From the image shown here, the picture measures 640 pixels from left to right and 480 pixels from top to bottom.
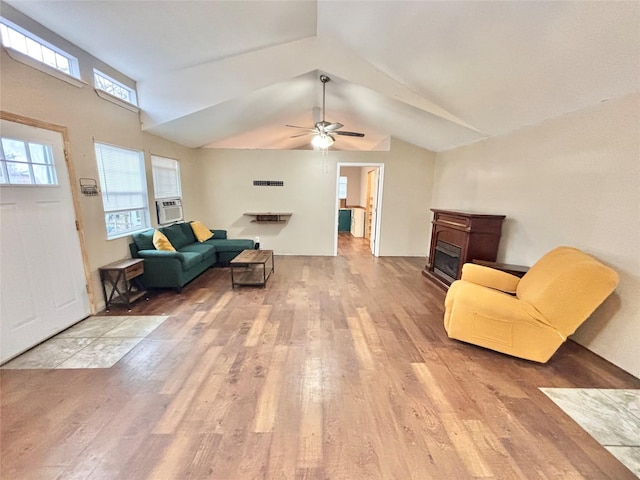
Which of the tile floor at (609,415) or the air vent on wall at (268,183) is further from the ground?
the air vent on wall at (268,183)

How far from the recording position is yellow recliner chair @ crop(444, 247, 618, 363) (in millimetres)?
2172

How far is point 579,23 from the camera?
1935 mm

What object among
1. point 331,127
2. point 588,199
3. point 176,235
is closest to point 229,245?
point 176,235

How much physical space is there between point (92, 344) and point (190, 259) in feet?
5.53

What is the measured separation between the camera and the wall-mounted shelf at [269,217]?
605 cm

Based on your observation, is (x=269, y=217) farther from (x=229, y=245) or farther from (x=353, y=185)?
(x=353, y=185)

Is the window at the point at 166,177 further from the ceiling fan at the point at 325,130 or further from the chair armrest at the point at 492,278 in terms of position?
the chair armrest at the point at 492,278

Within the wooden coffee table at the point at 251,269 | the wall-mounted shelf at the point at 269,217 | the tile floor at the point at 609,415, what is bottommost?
the tile floor at the point at 609,415

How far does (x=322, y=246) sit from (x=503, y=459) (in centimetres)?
511

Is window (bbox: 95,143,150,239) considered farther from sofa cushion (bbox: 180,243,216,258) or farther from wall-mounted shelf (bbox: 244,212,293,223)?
wall-mounted shelf (bbox: 244,212,293,223)

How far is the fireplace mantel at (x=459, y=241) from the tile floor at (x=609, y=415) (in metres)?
1.96

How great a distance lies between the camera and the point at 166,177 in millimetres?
5004

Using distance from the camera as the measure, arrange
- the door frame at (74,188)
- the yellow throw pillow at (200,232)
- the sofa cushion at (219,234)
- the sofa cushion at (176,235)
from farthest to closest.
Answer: the sofa cushion at (219,234)
the yellow throw pillow at (200,232)
the sofa cushion at (176,235)
the door frame at (74,188)

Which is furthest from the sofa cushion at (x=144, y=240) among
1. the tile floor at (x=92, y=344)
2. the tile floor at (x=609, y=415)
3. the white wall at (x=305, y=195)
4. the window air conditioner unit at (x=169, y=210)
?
the tile floor at (x=609, y=415)
